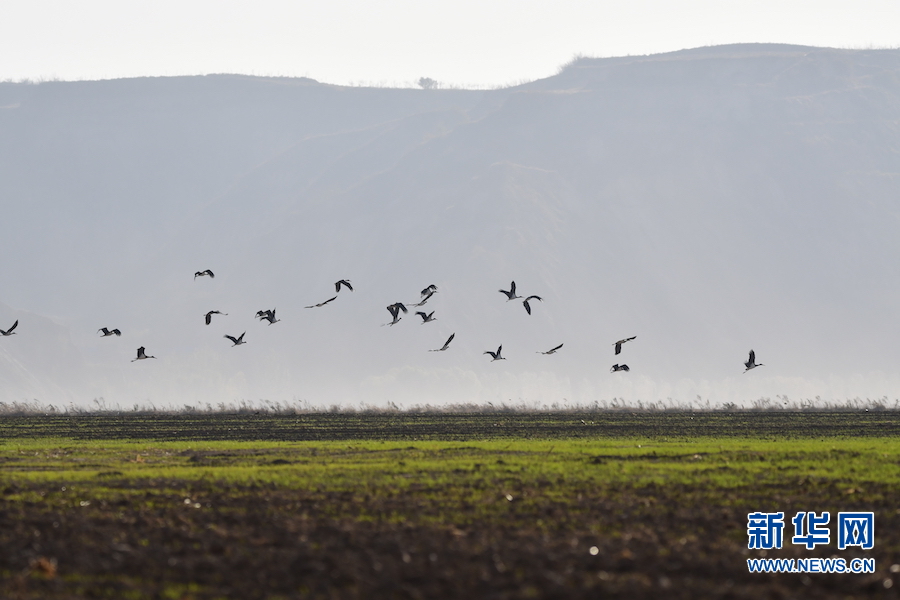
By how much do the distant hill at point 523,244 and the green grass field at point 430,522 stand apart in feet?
307

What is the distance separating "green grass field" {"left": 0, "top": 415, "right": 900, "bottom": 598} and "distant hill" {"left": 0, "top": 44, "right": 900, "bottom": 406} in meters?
93.6

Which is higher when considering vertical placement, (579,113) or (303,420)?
(579,113)

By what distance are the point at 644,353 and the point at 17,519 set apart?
400ft

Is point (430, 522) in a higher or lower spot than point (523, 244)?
lower

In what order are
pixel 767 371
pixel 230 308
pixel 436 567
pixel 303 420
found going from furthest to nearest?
pixel 230 308 → pixel 767 371 → pixel 303 420 → pixel 436 567

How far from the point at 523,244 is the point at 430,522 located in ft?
403

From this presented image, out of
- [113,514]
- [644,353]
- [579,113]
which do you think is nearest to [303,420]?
[113,514]

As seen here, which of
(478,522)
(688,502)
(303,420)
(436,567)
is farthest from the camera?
(303,420)

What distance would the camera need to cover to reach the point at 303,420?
6881 cm

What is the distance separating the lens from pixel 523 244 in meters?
143

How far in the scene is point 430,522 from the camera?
68.3 feet

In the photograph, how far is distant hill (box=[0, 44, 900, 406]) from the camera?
13912cm

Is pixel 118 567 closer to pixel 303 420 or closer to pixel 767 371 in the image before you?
pixel 303 420

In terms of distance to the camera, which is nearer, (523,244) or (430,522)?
(430,522)
